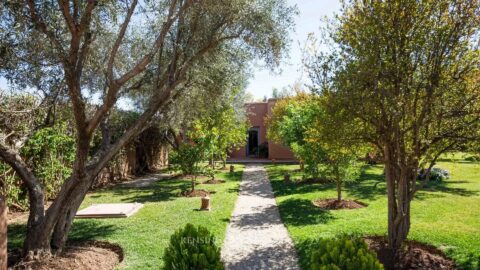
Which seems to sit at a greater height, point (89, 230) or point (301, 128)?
point (301, 128)

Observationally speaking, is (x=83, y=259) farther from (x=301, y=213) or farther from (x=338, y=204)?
(x=338, y=204)

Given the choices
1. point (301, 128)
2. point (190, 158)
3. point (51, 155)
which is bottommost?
point (190, 158)

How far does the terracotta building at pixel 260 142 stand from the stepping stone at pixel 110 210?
70.6 ft

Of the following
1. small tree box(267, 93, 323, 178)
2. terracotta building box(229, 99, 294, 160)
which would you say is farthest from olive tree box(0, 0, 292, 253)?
terracotta building box(229, 99, 294, 160)

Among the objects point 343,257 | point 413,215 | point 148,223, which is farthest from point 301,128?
point 343,257

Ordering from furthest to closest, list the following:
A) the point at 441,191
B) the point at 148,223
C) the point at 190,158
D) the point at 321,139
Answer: the point at 190,158 → the point at 441,191 → the point at 148,223 → the point at 321,139

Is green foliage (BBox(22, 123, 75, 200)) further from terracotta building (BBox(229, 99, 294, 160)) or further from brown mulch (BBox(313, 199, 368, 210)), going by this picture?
terracotta building (BBox(229, 99, 294, 160))

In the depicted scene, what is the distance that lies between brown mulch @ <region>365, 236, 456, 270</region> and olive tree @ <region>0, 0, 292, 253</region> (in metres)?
4.76

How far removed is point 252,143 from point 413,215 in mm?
25983

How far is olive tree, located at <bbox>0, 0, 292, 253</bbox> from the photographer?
5.59m

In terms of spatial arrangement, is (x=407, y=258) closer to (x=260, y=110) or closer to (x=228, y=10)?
(x=228, y=10)

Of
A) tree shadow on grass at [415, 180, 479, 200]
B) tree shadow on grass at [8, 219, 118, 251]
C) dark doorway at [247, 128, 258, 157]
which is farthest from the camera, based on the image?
dark doorway at [247, 128, 258, 157]

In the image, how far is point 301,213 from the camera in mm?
10203

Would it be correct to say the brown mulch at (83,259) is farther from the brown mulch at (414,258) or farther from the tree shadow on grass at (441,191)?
the tree shadow on grass at (441,191)
